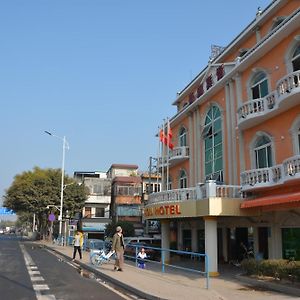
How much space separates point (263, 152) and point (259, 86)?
2982mm

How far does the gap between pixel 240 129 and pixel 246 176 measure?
276 centimetres

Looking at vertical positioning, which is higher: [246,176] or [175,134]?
[175,134]

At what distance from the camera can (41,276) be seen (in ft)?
51.8

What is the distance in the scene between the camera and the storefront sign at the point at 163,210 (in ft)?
64.2

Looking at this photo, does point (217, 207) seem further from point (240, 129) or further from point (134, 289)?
point (134, 289)

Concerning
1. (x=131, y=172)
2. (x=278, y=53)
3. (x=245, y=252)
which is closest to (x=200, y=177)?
(x=245, y=252)

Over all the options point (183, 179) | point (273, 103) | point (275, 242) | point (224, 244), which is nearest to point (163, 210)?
point (275, 242)

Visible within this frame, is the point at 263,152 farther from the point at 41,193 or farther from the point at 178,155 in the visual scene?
the point at 41,193

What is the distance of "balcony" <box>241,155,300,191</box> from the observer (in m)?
15.4

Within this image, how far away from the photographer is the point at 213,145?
2375cm

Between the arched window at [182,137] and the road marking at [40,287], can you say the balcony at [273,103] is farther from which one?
the road marking at [40,287]

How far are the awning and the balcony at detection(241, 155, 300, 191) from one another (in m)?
0.59

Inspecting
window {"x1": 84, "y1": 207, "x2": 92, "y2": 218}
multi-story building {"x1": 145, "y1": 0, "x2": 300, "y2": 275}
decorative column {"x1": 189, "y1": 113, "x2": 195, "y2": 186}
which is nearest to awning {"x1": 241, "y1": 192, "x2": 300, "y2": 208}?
multi-story building {"x1": 145, "y1": 0, "x2": 300, "y2": 275}

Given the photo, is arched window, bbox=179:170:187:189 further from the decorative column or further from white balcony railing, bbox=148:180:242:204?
white balcony railing, bbox=148:180:242:204
